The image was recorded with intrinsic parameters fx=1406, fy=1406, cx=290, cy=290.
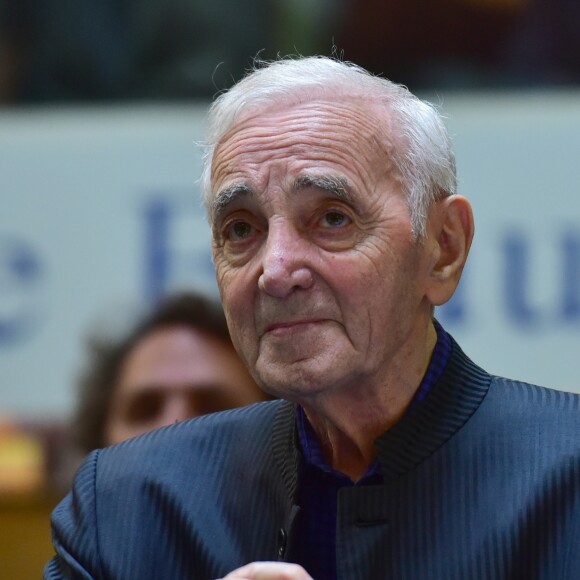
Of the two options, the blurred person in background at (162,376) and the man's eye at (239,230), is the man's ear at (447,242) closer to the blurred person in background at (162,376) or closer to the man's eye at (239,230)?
the man's eye at (239,230)

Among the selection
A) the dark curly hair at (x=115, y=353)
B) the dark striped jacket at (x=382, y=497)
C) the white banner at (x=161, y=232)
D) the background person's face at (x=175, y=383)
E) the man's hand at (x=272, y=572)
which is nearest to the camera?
the man's hand at (x=272, y=572)

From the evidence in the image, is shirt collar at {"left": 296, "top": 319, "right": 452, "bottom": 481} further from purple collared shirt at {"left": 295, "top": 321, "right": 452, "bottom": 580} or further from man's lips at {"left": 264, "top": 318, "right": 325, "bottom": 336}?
man's lips at {"left": 264, "top": 318, "right": 325, "bottom": 336}

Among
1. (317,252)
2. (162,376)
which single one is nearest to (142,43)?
(162,376)

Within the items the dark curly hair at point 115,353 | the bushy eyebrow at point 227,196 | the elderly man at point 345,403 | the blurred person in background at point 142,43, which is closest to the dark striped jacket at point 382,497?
the elderly man at point 345,403

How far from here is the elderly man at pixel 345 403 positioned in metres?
2.07

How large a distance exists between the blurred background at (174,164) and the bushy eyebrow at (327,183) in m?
2.31

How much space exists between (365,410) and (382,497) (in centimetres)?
15

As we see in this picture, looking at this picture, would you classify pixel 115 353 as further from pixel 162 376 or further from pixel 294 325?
pixel 294 325

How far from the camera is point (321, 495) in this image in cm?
220

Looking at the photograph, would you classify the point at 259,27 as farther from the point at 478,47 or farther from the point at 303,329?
the point at 303,329

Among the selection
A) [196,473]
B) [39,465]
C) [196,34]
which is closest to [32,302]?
[39,465]

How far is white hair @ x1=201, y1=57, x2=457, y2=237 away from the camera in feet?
7.20

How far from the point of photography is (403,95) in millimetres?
2260

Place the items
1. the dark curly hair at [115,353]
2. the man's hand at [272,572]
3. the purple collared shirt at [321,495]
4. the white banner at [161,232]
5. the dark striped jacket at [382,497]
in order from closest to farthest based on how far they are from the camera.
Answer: the man's hand at [272,572] → the dark striped jacket at [382,497] → the purple collared shirt at [321,495] → the dark curly hair at [115,353] → the white banner at [161,232]
